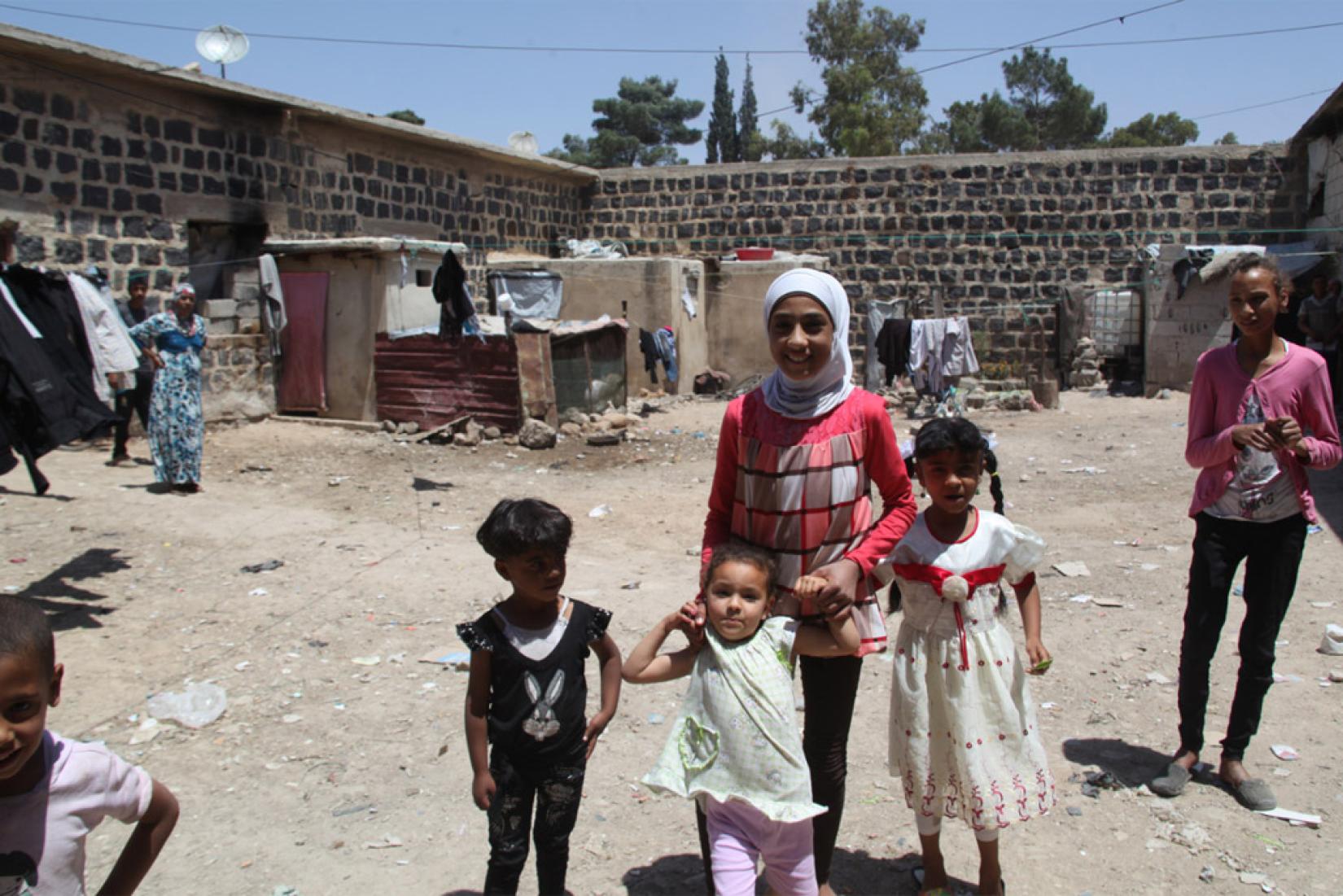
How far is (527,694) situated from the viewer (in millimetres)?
2309

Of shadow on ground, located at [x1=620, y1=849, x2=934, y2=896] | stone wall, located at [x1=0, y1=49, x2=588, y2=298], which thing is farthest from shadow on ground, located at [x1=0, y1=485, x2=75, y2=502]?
shadow on ground, located at [x1=620, y1=849, x2=934, y2=896]

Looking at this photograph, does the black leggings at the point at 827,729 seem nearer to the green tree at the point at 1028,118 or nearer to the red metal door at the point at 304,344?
the red metal door at the point at 304,344

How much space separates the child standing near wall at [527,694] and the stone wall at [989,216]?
14596 millimetres

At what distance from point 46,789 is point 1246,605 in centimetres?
322

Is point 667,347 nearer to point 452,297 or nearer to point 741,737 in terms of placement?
point 452,297

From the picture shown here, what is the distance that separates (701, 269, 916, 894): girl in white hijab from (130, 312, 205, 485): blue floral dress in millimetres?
6319

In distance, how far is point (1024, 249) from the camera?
1616 cm

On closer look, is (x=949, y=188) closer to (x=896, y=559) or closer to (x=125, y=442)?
(x=125, y=442)

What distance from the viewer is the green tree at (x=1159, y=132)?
43.7m

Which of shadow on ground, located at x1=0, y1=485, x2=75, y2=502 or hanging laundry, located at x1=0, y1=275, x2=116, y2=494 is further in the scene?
shadow on ground, located at x1=0, y1=485, x2=75, y2=502

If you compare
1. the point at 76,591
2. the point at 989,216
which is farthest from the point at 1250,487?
the point at 989,216

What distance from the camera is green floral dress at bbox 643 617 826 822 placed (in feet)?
7.16

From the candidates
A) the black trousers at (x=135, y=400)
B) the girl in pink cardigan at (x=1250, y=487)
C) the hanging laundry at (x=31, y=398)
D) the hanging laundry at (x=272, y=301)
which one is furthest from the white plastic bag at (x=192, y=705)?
the hanging laundry at (x=272, y=301)

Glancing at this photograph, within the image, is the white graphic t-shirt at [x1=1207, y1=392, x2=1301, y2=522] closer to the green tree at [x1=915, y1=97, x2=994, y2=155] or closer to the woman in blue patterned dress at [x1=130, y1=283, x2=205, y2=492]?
the woman in blue patterned dress at [x1=130, y1=283, x2=205, y2=492]
